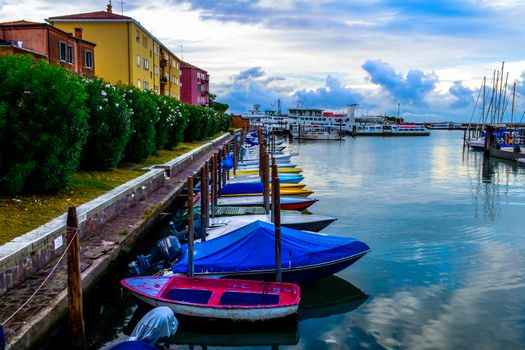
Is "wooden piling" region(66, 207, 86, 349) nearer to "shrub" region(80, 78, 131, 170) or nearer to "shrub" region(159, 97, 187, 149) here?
"shrub" region(80, 78, 131, 170)

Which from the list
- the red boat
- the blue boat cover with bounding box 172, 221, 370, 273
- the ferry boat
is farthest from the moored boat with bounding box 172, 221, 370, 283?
the ferry boat

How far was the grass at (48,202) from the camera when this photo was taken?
40.4 feet

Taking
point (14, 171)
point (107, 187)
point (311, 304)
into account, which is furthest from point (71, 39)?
point (311, 304)

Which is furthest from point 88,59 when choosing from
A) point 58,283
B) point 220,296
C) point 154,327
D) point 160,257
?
point 154,327

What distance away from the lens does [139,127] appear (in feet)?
89.1

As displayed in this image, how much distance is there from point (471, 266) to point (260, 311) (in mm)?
8778

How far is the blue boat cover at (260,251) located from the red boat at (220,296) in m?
0.79

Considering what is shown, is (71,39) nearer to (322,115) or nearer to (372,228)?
(372,228)

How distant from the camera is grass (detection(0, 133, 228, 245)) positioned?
12.3 meters

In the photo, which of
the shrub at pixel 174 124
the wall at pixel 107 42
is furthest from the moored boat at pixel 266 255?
the wall at pixel 107 42

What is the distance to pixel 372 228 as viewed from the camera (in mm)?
21844

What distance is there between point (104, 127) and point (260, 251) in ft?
38.4

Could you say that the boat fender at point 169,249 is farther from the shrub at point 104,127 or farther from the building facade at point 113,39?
the building facade at point 113,39

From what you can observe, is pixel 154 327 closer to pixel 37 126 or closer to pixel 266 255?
pixel 266 255
